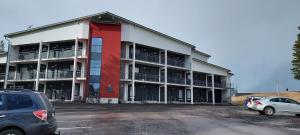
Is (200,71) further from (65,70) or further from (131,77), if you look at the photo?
(65,70)

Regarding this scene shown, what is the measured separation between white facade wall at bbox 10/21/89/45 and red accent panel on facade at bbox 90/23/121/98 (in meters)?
1.27

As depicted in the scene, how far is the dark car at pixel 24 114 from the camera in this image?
7586 mm

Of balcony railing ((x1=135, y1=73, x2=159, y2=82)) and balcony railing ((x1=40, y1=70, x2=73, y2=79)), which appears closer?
balcony railing ((x1=40, y1=70, x2=73, y2=79))

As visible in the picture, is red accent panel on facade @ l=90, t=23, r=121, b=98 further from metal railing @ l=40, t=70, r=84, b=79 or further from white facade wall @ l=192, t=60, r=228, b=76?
white facade wall @ l=192, t=60, r=228, b=76

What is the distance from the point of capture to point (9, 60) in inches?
1758

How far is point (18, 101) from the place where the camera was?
26.1 ft

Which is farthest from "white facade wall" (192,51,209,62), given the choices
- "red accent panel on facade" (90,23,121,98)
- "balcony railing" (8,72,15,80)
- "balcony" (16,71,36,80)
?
→ "balcony railing" (8,72,15,80)

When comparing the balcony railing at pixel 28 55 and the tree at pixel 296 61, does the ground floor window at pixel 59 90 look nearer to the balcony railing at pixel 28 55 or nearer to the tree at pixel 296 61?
the balcony railing at pixel 28 55

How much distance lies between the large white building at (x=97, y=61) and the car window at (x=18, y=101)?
30.4 m

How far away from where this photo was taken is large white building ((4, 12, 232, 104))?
39.3 m

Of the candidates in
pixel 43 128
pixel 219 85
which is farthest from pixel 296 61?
pixel 43 128

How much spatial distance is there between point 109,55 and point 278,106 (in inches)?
904

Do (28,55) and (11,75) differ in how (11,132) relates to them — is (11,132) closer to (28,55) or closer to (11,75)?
(28,55)

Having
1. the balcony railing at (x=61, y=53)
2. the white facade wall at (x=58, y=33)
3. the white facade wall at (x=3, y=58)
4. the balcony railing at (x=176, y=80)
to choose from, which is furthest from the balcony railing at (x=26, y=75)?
the balcony railing at (x=176, y=80)
